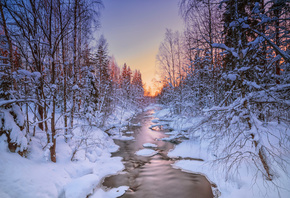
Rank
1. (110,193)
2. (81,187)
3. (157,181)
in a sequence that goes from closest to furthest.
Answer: (81,187)
(110,193)
(157,181)

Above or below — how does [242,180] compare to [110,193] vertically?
above

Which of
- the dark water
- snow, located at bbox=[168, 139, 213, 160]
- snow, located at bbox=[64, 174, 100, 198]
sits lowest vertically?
the dark water

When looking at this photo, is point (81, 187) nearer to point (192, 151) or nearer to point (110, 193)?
point (110, 193)

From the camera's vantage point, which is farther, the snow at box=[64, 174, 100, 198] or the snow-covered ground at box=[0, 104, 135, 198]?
the snow at box=[64, 174, 100, 198]

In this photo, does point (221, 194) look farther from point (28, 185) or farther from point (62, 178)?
point (28, 185)

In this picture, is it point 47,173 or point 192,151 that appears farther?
point 192,151

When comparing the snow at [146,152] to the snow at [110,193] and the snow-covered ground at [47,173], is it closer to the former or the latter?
the snow-covered ground at [47,173]

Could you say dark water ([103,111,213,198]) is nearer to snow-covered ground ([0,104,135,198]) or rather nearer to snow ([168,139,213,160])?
snow-covered ground ([0,104,135,198])

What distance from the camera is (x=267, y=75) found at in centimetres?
359

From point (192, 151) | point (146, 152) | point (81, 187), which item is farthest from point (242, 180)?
point (146, 152)

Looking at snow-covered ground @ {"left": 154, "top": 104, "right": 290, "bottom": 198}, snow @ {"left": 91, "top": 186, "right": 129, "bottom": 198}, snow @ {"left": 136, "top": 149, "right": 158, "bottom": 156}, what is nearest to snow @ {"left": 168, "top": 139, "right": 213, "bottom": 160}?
snow-covered ground @ {"left": 154, "top": 104, "right": 290, "bottom": 198}

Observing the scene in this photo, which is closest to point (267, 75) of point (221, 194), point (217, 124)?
point (217, 124)

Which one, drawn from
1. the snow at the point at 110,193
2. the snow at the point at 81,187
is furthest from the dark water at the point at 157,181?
the snow at the point at 81,187

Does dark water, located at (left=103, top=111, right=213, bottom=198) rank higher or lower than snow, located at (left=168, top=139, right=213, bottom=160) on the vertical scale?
lower
